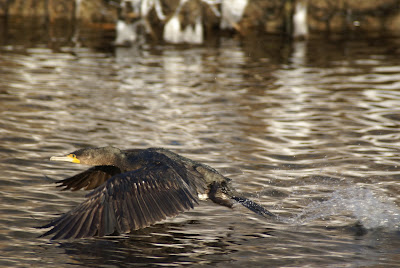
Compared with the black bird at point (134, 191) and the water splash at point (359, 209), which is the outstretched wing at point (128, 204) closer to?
the black bird at point (134, 191)

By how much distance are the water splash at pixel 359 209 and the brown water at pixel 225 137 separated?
2 cm

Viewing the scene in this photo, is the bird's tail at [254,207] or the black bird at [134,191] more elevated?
the black bird at [134,191]

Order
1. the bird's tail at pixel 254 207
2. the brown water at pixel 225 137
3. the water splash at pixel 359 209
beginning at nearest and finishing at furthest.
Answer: the brown water at pixel 225 137, the bird's tail at pixel 254 207, the water splash at pixel 359 209

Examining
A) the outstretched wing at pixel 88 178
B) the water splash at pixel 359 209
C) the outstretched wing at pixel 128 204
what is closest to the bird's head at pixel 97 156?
the outstretched wing at pixel 88 178

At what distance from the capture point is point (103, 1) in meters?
20.9

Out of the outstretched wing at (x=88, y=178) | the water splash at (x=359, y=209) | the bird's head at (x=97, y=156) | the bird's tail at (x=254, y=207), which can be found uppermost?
the bird's head at (x=97, y=156)

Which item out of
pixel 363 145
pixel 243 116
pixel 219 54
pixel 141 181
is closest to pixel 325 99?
pixel 243 116

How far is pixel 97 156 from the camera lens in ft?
22.3

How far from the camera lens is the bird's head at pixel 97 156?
6.76m

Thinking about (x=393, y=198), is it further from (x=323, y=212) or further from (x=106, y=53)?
(x=106, y=53)

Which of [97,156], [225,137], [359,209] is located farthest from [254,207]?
[225,137]

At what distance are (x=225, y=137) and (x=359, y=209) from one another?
3125 mm

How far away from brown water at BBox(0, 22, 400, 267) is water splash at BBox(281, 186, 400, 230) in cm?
2

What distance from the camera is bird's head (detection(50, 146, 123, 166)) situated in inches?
266
